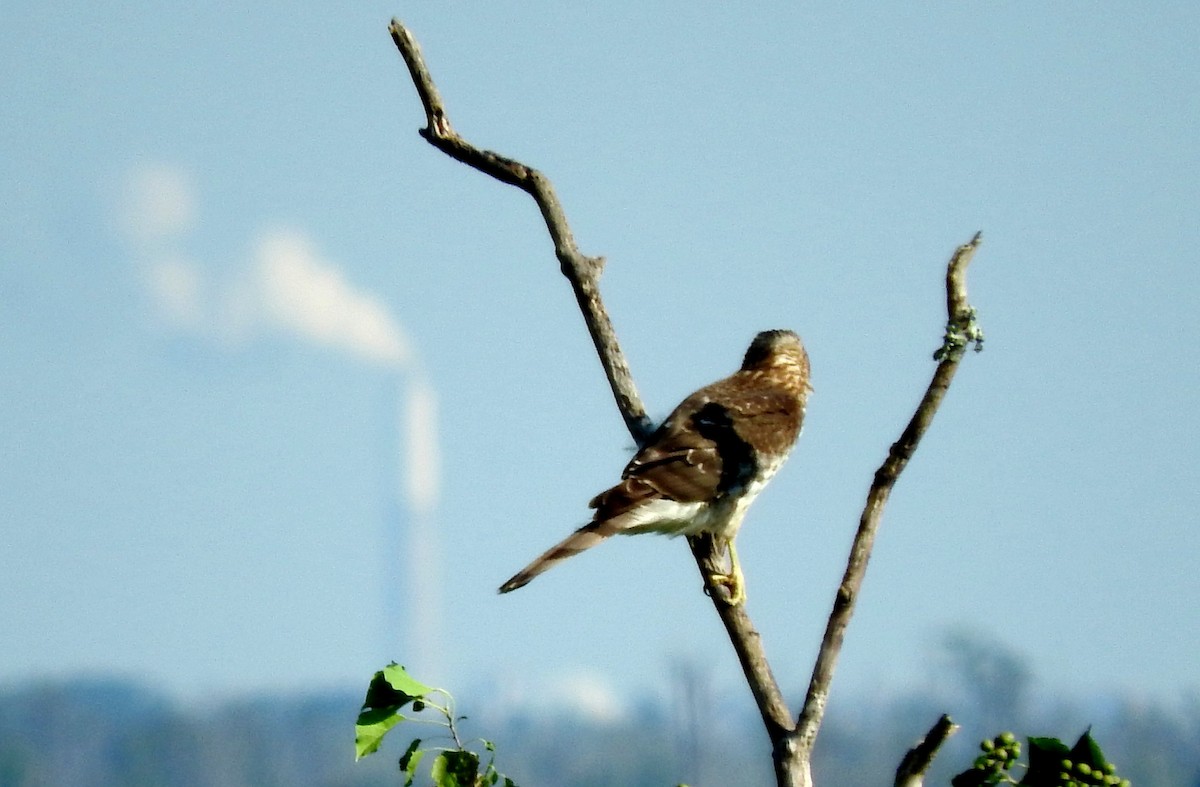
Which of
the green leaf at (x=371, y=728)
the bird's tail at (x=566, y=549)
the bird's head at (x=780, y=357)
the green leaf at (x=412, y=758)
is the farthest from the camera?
the bird's head at (x=780, y=357)

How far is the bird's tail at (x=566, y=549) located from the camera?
25.6ft

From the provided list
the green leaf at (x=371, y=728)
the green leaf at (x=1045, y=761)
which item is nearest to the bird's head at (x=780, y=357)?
the green leaf at (x=371, y=728)

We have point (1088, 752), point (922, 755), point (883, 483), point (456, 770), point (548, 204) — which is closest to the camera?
point (1088, 752)

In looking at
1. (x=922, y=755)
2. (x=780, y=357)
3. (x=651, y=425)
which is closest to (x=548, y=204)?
(x=651, y=425)

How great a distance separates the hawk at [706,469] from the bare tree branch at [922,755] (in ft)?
8.97

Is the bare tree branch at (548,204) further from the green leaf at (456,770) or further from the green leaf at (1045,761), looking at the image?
the green leaf at (1045,761)

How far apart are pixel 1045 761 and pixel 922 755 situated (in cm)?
53

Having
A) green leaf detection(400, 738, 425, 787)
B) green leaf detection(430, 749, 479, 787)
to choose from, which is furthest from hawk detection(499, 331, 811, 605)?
green leaf detection(430, 749, 479, 787)

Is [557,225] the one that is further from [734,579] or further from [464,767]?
[464,767]

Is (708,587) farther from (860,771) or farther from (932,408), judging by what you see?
(860,771)

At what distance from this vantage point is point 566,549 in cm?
855

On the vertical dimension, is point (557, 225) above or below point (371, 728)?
above

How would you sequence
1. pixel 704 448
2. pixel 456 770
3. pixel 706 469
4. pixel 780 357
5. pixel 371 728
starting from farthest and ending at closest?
1. pixel 780 357
2. pixel 704 448
3. pixel 706 469
4. pixel 371 728
5. pixel 456 770

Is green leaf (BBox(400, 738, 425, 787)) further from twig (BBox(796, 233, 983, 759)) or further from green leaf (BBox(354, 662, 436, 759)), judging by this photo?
twig (BBox(796, 233, 983, 759))
